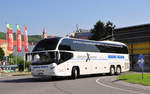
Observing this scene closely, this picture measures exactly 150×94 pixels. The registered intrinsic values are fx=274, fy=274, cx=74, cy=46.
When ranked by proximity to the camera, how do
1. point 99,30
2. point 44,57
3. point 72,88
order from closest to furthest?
1. point 72,88
2. point 44,57
3. point 99,30

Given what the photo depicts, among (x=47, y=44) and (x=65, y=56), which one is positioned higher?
(x=47, y=44)

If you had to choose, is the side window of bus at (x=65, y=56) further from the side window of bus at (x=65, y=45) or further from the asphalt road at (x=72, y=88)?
the asphalt road at (x=72, y=88)

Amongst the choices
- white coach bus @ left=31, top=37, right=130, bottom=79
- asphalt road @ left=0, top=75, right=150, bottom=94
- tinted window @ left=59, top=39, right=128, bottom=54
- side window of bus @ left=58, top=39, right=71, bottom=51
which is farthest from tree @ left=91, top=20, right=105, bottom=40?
asphalt road @ left=0, top=75, right=150, bottom=94

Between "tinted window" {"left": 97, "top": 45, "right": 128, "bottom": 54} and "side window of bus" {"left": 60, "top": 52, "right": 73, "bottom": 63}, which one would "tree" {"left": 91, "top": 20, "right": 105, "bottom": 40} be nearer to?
"tinted window" {"left": 97, "top": 45, "right": 128, "bottom": 54}

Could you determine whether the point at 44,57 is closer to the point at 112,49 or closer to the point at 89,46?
the point at 89,46

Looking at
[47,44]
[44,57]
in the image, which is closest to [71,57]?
[47,44]

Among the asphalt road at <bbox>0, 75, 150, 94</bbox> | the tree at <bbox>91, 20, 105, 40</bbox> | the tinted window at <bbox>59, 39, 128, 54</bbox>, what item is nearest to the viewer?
the asphalt road at <bbox>0, 75, 150, 94</bbox>

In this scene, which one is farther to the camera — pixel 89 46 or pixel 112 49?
pixel 112 49

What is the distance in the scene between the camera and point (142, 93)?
1315 cm

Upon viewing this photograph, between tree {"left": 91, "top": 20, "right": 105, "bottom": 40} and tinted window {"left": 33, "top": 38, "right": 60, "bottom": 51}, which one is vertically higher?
tree {"left": 91, "top": 20, "right": 105, "bottom": 40}

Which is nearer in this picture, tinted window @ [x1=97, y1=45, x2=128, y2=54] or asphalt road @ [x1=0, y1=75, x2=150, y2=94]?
asphalt road @ [x1=0, y1=75, x2=150, y2=94]

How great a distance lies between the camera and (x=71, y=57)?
23.5 meters

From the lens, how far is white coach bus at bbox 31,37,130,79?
850 inches

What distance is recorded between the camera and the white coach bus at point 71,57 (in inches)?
850
